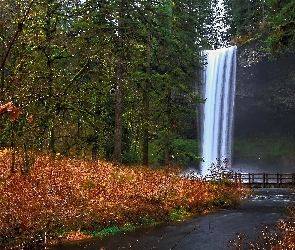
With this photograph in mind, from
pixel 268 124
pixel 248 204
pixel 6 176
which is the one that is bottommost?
pixel 248 204

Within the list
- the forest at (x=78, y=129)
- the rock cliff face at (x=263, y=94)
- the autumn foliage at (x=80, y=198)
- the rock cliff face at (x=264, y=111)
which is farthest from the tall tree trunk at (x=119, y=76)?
the rock cliff face at (x=263, y=94)

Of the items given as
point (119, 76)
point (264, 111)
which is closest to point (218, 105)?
point (264, 111)

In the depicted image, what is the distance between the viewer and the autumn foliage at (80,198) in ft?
26.1

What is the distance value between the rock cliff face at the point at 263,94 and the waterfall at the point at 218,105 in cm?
102

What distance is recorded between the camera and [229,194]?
651 inches

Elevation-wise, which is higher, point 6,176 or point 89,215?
point 6,176

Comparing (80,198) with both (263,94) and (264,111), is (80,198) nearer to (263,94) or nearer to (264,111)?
(264,111)

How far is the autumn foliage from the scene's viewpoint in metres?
7.94

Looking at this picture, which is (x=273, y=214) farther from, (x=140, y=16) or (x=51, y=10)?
(x=51, y=10)

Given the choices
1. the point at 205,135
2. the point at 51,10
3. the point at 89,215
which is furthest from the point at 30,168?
the point at 205,135

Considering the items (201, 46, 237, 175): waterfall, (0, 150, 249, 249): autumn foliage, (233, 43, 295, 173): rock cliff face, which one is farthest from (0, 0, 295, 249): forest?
(233, 43, 295, 173): rock cliff face

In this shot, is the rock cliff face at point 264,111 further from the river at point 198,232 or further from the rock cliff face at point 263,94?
the river at point 198,232

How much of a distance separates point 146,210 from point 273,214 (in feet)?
18.3

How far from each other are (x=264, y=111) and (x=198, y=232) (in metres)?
34.3
